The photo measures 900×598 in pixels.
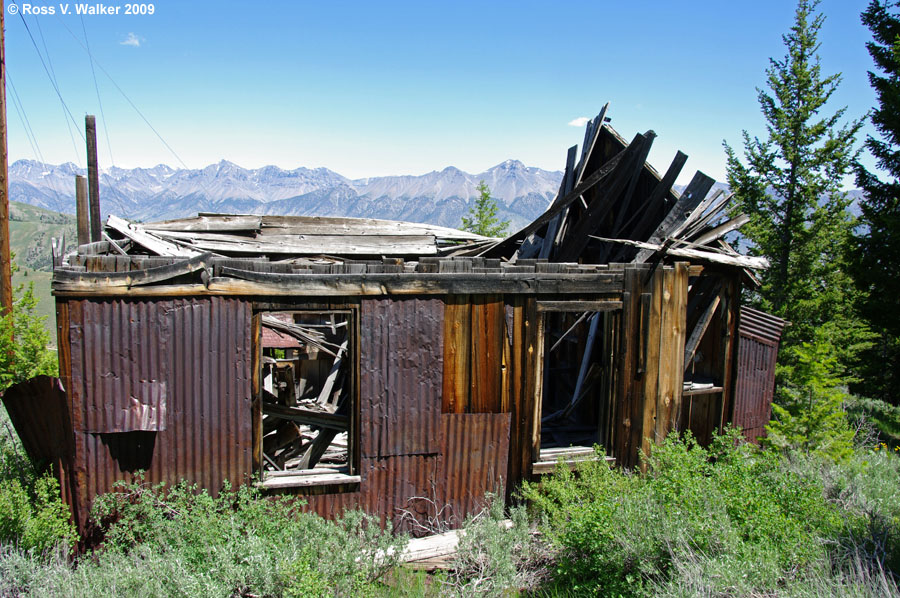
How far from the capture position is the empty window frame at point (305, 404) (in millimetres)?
5984

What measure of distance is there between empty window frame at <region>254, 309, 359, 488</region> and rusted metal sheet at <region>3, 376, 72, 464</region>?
1.92 m

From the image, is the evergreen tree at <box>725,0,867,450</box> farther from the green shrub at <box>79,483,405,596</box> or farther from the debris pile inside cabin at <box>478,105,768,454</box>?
the green shrub at <box>79,483,405,596</box>

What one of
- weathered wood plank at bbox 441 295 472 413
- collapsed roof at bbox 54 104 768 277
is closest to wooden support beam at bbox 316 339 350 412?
collapsed roof at bbox 54 104 768 277

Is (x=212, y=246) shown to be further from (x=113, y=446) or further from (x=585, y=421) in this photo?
(x=585, y=421)

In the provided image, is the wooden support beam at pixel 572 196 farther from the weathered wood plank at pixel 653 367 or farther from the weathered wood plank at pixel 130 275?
the weathered wood plank at pixel 130 275

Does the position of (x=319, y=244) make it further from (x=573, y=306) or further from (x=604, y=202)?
(x=604, y=202)

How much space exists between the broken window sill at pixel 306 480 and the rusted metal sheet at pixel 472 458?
110 cm

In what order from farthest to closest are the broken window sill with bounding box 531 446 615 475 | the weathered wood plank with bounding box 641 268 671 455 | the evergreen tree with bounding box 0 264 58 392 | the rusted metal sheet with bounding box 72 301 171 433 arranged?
Result: the evergreen tree with bounding box 0 264 58 392, the weathered wood plank with bounding box 641 268 671 455, the broken window sill with bounding box 531 446 615 475, the rusted metal sheet with bounding box 72 301 171 433

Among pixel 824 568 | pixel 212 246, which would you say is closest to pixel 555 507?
pixel 824 568

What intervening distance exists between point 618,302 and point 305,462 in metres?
4.64

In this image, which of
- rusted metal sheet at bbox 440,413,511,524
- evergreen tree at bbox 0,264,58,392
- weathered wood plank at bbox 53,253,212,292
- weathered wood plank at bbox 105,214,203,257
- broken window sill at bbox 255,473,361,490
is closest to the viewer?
weathered wood plank at bbox 53,253,212,292

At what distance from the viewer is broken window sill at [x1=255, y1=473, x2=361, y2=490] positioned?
19.1ft

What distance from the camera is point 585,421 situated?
A: 866 cm

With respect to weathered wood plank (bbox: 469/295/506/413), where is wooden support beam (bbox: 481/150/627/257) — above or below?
above
